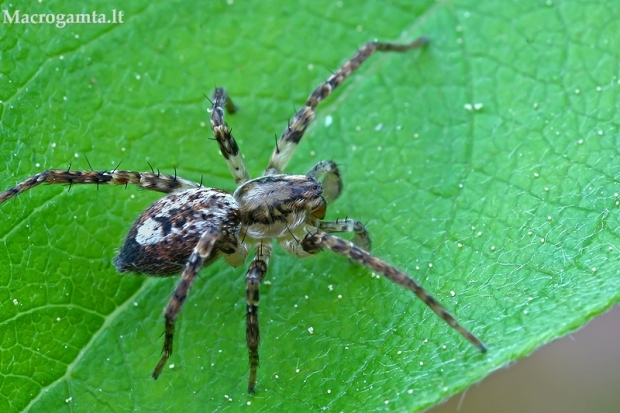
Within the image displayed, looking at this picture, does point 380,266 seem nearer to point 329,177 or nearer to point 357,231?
point 357,231

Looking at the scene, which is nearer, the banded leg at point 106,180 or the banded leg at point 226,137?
the banded leg at point 106,180

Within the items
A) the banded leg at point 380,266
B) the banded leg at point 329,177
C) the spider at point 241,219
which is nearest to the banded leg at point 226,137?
the spider at point 241,219

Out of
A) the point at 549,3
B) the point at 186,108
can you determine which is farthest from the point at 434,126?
the point at 186,108

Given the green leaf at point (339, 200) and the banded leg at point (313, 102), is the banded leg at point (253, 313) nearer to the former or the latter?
the green leaf at point (339, 200)

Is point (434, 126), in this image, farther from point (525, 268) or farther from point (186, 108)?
point (186, 108)

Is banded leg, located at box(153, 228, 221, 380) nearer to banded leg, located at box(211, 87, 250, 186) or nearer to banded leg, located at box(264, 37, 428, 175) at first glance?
banded leg, located at box(211, 87, 250, 186)

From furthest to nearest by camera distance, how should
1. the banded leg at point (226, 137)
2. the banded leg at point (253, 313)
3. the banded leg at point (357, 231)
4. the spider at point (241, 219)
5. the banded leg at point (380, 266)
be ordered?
1. the banded leg at point (226, 137)
2. the banded leg at point (357, 231)
3. the spider at point (241, 219)
4. the banded leg at point (253, 313)
5. the banded leg at point (380, 266)

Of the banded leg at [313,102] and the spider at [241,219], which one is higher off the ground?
the banded leg at [313,102]
